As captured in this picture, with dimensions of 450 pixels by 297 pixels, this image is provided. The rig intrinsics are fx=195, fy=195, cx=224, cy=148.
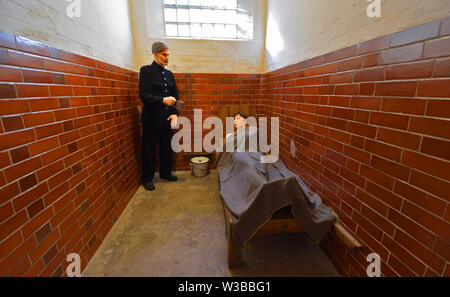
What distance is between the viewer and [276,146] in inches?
108

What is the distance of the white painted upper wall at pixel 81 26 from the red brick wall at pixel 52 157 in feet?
0.27

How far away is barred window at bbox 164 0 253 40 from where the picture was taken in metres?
3.03

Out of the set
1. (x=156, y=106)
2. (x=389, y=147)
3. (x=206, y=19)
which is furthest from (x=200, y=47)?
(x=389, y=147)

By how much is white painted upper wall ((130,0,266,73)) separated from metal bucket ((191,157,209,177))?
1449 mm

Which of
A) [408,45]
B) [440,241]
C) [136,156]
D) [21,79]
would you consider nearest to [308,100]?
[408,45]

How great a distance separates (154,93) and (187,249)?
6.65 feet

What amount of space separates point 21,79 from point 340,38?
84.2 inches

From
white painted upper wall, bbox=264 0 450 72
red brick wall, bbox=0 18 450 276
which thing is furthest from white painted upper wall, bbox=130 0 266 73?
red brick wall, bbox=0 18 450 276

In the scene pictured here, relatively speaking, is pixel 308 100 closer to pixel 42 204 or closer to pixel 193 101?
pixel 193 101

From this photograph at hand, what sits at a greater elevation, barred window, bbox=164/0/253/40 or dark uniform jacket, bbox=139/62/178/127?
barred window, bbox=164/0/253/40

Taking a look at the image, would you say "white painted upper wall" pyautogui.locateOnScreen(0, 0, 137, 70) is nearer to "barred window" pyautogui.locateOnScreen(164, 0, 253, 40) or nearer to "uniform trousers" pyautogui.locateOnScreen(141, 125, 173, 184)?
"barred window" pyautogui.locateOnScreen(164, 0, 253, 40)

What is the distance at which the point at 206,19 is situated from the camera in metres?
3.10

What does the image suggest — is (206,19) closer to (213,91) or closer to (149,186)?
(213,91)

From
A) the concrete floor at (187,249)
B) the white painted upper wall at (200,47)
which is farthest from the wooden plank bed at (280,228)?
the white painted upper wall at (200,47)
